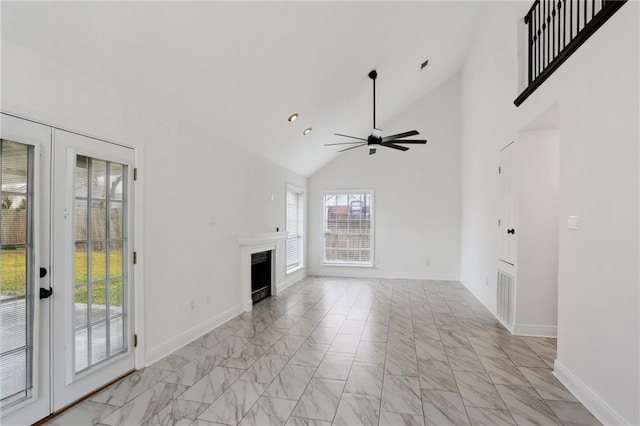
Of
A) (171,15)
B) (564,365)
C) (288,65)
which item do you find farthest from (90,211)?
(564,365)

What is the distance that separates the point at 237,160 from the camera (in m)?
4.90

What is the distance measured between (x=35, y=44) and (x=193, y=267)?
95.8 inches

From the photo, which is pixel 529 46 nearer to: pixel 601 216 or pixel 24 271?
pixel 601 216

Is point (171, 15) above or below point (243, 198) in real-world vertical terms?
above

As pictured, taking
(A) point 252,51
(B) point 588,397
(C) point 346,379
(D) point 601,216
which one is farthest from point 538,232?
(A) point 252,51

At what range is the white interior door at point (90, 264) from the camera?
2449 mm

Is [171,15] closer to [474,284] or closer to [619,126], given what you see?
[619,126]

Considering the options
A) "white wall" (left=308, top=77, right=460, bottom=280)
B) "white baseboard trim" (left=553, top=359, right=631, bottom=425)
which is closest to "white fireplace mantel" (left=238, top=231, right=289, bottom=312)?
"white wall" (left=308, top=77, right=460, bottom=280)

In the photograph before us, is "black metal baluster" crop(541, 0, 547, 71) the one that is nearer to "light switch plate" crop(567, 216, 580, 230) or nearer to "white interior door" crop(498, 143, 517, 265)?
"white interior door" crop(498, 143, 517, 265)

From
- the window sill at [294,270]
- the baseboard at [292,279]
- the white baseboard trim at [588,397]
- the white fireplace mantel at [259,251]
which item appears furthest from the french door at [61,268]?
the window sill at [294,270]

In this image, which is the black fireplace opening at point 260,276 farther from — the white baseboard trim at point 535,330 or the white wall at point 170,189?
the white baseboard trim at point 535,330

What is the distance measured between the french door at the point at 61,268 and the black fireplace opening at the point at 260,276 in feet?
8.53

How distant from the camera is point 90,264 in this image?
8.89ft

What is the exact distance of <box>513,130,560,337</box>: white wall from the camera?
404 centimetres
